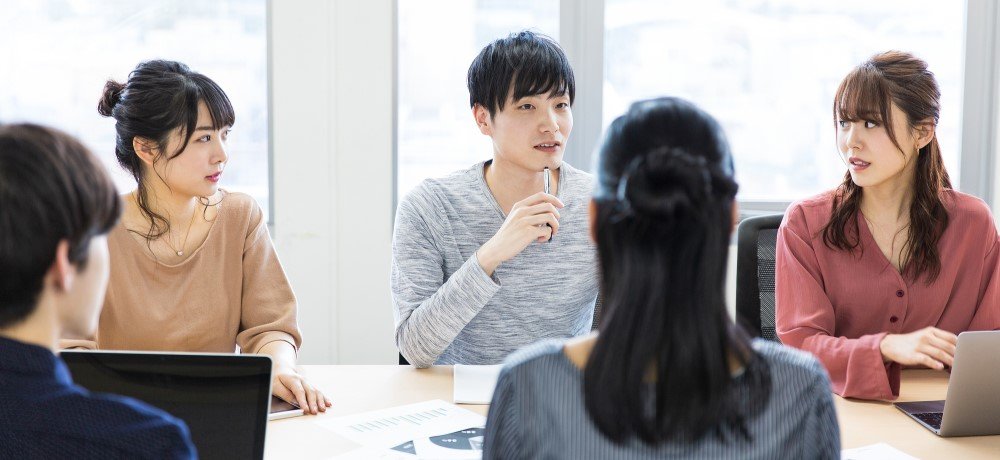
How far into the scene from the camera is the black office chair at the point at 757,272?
1.93m

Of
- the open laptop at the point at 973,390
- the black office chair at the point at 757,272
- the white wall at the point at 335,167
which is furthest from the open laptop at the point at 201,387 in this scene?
the white wall at the point at 335,167

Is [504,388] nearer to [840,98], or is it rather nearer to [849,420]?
[849,420]

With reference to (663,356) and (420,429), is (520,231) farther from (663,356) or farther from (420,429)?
(663,356)

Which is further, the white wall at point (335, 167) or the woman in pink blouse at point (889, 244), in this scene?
the white wall at point (335, 167)

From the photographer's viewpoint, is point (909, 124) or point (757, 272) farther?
point (757, 272)

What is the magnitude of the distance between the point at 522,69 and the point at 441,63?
4.56 ft

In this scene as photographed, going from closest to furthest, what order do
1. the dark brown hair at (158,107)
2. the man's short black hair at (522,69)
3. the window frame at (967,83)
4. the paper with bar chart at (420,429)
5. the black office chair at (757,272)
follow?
the paper with bar chart at (420,429), the dark brown hair at (158,107), the man's short black hair at (522,69), the black office chair at (757,272), the window frame at (967,83)

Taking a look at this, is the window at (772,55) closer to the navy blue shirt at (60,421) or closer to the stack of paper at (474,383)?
the stack of paper at (474,383)

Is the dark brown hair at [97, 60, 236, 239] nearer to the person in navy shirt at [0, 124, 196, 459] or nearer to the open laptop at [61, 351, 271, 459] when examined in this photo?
the open laptop at [61, 351, 271, 459]

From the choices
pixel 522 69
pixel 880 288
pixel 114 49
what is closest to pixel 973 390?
pixel 880 288

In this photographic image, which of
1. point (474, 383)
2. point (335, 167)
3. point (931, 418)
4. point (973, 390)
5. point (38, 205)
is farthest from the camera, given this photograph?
point (335, 167)

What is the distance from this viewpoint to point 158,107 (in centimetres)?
170

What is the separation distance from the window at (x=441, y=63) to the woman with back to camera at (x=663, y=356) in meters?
2.34

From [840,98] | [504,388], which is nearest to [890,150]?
→ [840,98]
